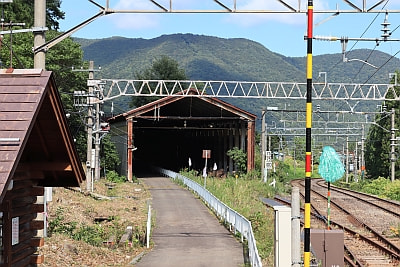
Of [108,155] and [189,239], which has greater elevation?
[108,155]

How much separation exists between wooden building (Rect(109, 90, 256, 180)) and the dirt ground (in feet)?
33.4

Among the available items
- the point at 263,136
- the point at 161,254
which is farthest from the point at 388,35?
the point at 263,136

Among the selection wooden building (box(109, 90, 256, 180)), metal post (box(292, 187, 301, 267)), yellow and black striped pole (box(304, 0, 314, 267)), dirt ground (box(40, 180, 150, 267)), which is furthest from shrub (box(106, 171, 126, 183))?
metal post (box(292, 187, 301, 267))

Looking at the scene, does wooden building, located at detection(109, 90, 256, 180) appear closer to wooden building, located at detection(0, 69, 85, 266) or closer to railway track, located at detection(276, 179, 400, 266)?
railway track, located at detection(276, 179, 400, 266)

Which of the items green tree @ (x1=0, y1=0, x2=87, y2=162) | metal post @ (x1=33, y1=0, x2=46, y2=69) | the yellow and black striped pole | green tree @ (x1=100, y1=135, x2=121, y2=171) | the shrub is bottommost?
the shrub

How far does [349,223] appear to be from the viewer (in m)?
26.9

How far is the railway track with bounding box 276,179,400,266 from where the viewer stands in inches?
715

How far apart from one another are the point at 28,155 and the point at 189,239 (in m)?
11.7

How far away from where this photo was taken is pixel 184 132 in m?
71.6

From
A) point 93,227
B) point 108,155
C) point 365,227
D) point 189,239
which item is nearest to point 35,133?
point 93,227

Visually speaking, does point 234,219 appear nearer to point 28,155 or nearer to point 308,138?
point 308,138

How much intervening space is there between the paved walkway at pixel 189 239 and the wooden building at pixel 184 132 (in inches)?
357

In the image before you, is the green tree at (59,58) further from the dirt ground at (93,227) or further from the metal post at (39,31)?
the metal post at (39,31)

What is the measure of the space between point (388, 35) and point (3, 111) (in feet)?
42.2
